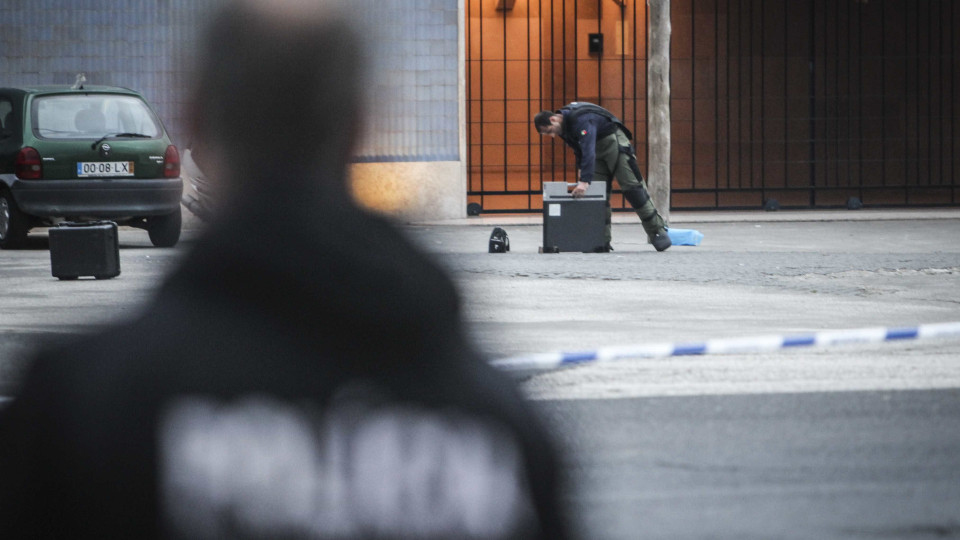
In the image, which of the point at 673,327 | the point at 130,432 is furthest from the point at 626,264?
the point at 130,432

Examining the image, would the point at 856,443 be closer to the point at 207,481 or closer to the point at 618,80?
the point at 207,481

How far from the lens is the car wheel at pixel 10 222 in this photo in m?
14.0

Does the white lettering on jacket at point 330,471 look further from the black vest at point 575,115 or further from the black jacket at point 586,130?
the black vest at point 575,115

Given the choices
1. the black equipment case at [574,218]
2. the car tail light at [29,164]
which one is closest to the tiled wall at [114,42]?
the car tail light at [29,164]

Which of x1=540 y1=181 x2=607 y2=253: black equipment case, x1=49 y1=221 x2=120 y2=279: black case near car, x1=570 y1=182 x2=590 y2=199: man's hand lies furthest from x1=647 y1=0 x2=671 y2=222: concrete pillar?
x1=49 y1=221 x2=120 y2=279: black case near car

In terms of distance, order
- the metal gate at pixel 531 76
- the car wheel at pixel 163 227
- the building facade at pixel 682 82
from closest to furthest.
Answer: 1. the car wheel at pixel 163 227
2. the building facade at pixel 682 82
3. the metal gate at pixel 531 76

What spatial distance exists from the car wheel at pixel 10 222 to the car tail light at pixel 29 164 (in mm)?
333

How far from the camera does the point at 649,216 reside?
13.4 m

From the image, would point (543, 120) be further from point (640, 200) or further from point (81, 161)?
point (81, 161)

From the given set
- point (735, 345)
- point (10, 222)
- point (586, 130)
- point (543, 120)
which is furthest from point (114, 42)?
point (735, 345)

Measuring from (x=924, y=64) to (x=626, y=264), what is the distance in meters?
12.1

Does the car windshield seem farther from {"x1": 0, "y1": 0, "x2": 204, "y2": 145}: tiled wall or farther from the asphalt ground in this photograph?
{"x1": 0, "y1": 0, "x2": 204, "y2": 145}: tiled wall

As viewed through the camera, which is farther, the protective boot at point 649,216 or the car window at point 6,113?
the car window at point 6,113

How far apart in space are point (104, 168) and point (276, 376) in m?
12.7
